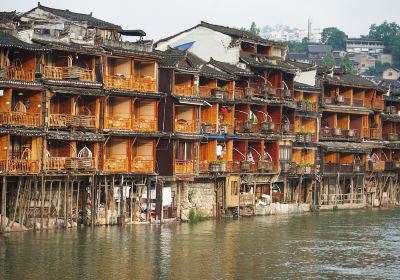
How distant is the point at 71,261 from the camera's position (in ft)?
171

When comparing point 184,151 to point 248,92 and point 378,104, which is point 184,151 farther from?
point 378,104

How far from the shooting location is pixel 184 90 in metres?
73.5

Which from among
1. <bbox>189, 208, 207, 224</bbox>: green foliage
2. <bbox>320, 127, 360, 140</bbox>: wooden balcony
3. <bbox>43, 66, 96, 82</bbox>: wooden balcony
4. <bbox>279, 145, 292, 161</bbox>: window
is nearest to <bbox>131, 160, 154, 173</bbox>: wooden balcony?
<bbox>189, 208, 207, 224</bbox>: green foliage

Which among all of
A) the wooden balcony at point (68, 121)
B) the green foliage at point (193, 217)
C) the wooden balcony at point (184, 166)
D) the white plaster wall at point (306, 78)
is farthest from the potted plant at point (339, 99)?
the wooden balcony at point (68, 121)

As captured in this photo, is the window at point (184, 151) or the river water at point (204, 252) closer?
the river water at point (204, 252)

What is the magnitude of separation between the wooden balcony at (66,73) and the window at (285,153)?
84.2 feet

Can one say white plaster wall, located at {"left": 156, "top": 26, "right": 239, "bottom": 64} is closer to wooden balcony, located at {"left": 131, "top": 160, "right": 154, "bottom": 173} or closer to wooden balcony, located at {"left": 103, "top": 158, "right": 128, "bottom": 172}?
wooden balcony, located at {"left": 131, "top": 160, "right": 154, "bottom": 173}

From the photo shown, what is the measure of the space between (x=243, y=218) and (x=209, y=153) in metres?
6.19

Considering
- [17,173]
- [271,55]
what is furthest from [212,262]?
[271,55]

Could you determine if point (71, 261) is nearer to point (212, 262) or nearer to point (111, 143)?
point (212, 262)

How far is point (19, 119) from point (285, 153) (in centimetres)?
3186

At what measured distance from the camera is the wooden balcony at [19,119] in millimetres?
60000

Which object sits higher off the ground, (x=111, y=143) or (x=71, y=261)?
(x=111, y=143)

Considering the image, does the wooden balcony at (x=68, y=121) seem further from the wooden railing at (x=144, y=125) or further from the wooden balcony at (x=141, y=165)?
the wooden balcony at (x=141, y=165)
